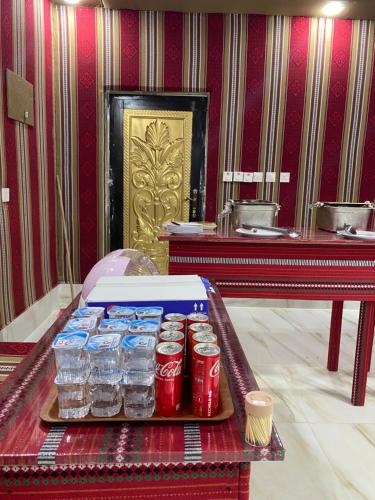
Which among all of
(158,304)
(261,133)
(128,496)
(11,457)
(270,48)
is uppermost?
(270,48)

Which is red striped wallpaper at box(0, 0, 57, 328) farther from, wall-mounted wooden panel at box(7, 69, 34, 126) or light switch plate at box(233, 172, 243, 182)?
light switch plate at box(233, 172, 243, 182)

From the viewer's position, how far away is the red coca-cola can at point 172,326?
928 millimetres

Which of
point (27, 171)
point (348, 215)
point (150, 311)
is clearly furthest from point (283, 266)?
point (27, 171)

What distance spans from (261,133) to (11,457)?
4061 millimetres

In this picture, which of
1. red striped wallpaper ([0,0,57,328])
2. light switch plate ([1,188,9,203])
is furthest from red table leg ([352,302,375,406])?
light switch plate ([1,188,9,203])

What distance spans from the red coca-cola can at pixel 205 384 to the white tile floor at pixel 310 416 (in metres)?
1.09

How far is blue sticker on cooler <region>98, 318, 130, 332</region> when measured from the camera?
34.2 inches

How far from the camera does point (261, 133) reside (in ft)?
13.8

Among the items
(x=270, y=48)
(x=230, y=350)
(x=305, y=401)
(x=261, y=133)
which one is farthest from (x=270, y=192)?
(x=230, y=350)

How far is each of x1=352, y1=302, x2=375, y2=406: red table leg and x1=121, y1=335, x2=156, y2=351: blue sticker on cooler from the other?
1845mm

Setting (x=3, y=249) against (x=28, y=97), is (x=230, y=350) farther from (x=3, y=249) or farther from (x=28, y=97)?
(x=28, y=97)

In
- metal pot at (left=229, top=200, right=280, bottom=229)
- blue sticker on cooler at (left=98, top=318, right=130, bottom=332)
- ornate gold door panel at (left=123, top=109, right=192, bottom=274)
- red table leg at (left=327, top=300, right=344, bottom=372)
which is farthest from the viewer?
ornate gold door panel at (left=123, top=109, right=192, bottom=274)

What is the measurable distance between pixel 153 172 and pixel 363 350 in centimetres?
286

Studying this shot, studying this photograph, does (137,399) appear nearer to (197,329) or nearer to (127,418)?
(127,418)
